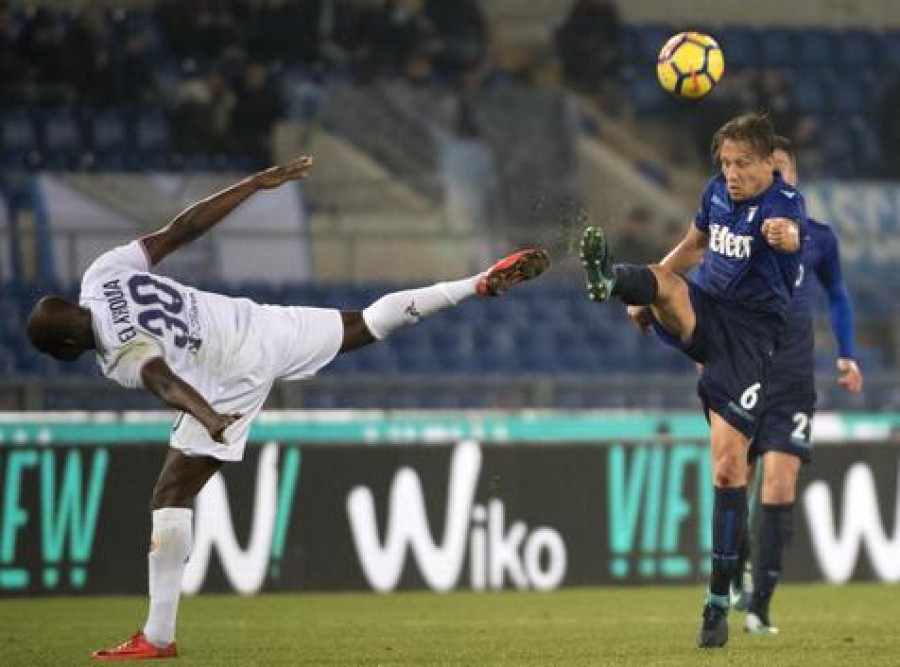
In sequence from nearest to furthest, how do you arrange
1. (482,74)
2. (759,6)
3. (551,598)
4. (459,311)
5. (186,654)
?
(186,654), (551,598), (459,311), (482,74), (759,6)

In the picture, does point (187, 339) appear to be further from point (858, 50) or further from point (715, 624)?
point (858, 50)

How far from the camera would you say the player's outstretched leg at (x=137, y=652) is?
782 centimetres

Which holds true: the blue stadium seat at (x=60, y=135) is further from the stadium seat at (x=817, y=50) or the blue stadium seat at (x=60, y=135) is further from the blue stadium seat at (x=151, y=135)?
the stadium seat at (x=817, y=50)

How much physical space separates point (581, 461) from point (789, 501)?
3571 millimetres

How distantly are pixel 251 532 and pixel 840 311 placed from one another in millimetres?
4220

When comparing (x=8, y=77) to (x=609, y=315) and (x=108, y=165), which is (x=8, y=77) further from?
(x=609, y=315)

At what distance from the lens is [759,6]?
928 inches

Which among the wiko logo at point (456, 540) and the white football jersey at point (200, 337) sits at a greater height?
the white football jersey at point (200, 337)

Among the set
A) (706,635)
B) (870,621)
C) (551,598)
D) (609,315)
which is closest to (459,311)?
(609,315)

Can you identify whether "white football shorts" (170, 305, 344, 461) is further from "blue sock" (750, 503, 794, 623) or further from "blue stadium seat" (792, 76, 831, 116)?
"blue stadium seat" (792, 76, 831, 116)

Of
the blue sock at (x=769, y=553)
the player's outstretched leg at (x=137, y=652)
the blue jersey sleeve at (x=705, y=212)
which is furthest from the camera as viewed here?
the blue sock at (x=769, y=553)

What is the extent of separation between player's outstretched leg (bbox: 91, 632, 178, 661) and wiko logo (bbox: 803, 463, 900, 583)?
6.13 meters

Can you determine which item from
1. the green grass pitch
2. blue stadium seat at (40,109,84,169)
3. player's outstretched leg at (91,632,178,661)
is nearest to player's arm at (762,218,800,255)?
the green grass pitch

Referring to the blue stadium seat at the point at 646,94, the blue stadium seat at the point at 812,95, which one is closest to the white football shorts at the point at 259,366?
the blue stadium seat at the point at 646,94
